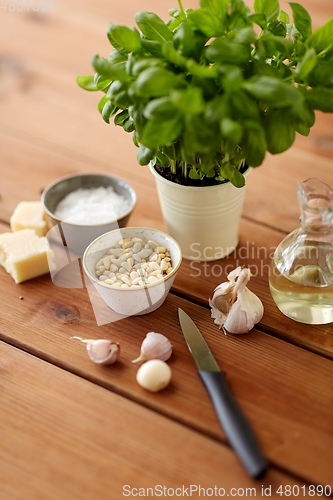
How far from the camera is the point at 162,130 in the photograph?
2.16 ft

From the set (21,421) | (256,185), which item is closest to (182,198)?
(256,185)

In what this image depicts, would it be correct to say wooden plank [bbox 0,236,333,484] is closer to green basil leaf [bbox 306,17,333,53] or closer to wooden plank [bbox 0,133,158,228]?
wooden plank [bbox 0,133,158,228]

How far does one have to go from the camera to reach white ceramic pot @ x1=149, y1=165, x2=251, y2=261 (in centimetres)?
90

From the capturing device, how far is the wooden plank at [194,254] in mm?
850

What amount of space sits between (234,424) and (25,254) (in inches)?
20.4

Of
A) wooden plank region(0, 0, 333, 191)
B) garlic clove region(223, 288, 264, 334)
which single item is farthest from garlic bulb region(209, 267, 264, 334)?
wooden plank region(0, 0, 333, 191)

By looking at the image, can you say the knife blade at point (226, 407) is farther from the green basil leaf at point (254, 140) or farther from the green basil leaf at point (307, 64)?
the green basil leaf at point (307, 64)

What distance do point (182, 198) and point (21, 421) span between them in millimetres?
473

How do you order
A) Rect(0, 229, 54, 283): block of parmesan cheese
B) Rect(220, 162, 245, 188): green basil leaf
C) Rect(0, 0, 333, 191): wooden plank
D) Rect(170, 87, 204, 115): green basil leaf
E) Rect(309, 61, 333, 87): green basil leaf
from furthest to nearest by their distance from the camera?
Rect(0, 0, 333, 191): wooden plank, Rect(0, 229, 54, 283): block of parmesan cheese, Rect(220, 162, 245, 188): green basil leaf, Rect(309, 61, 333, 87): green basil leaf, Rect(170, 87, 204, 115): green basil leaf

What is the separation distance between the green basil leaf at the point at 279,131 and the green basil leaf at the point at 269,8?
0.17 meters

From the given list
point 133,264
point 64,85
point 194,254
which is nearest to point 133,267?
point 133,264

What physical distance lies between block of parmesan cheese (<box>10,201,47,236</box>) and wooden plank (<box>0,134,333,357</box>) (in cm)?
7

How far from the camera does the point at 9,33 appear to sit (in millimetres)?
1941

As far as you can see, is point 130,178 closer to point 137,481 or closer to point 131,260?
point 131,260
